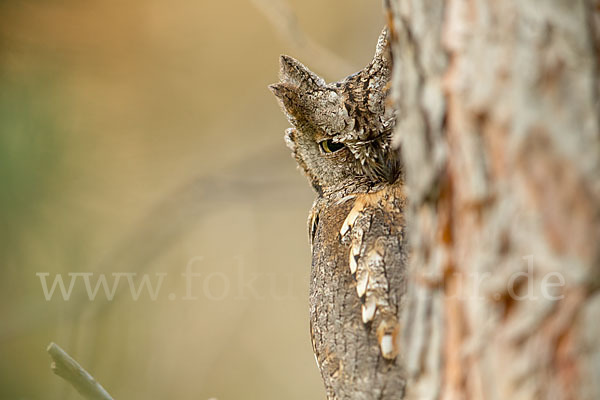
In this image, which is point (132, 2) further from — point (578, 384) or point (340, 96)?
point (578, 384)

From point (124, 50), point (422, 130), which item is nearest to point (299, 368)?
point (124, 50)

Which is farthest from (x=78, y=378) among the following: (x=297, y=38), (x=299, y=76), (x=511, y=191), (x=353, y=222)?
(x=297, y=38)

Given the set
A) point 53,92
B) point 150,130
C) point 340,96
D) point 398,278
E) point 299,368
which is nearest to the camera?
point 398,278

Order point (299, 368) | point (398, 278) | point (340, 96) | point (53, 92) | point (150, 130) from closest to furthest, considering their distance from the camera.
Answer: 1. point (398, 278)
2. point (340, 96)
3. point (53, 92)
4. point (299, 368)
5. point (150, 130)

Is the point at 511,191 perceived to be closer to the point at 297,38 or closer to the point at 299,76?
the point at 299,76

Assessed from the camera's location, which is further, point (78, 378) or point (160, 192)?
point (160, 192)

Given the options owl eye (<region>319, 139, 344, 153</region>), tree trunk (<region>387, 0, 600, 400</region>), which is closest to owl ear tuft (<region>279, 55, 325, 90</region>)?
owl eye (<region>319, 139, 344, 153</region>)
